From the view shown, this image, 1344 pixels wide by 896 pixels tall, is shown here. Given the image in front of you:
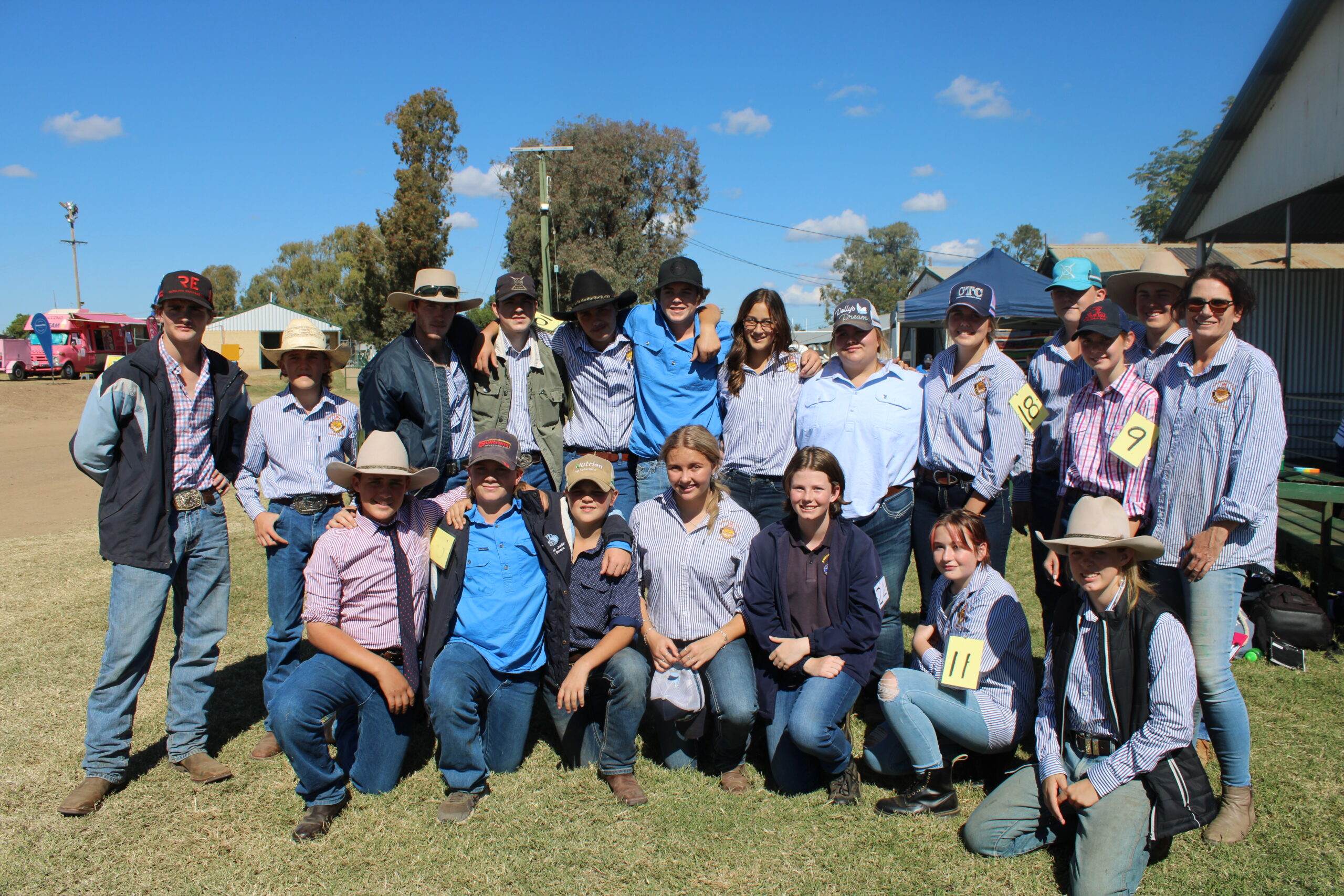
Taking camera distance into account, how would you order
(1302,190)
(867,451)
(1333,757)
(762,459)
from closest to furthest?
(1333,757)
(867,451)
(762,459)
(1302,190)

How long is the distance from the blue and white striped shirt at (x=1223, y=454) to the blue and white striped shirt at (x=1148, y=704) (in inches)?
19.0

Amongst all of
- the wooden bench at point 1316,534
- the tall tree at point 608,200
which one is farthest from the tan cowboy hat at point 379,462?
the tall tree at point 608,200

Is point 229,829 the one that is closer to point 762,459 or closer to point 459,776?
point 459,776

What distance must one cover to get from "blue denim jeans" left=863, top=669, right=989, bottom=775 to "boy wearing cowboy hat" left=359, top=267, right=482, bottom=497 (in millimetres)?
2383

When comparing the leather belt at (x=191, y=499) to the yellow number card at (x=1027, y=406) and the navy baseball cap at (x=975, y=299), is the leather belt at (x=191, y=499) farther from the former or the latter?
the yellow number card at (x=1027, y=406)

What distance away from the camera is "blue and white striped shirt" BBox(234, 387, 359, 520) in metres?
3.94

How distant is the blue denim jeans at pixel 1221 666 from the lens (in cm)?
306

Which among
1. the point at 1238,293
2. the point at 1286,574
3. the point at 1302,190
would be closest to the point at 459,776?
the point at 1238,293

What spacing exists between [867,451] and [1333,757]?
248cm

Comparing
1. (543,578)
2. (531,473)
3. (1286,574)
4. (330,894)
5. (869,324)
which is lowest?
(330,894)

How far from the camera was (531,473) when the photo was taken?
4434 millimetres

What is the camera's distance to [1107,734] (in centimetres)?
291

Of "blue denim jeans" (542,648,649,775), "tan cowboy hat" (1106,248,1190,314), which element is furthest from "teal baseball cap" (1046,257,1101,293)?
"blue denim jeans" (542,648,649,775)

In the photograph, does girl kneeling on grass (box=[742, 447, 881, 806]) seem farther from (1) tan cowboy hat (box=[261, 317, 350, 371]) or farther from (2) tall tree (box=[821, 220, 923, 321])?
(2) tall tree (box=[821, 220, 923, 321])
